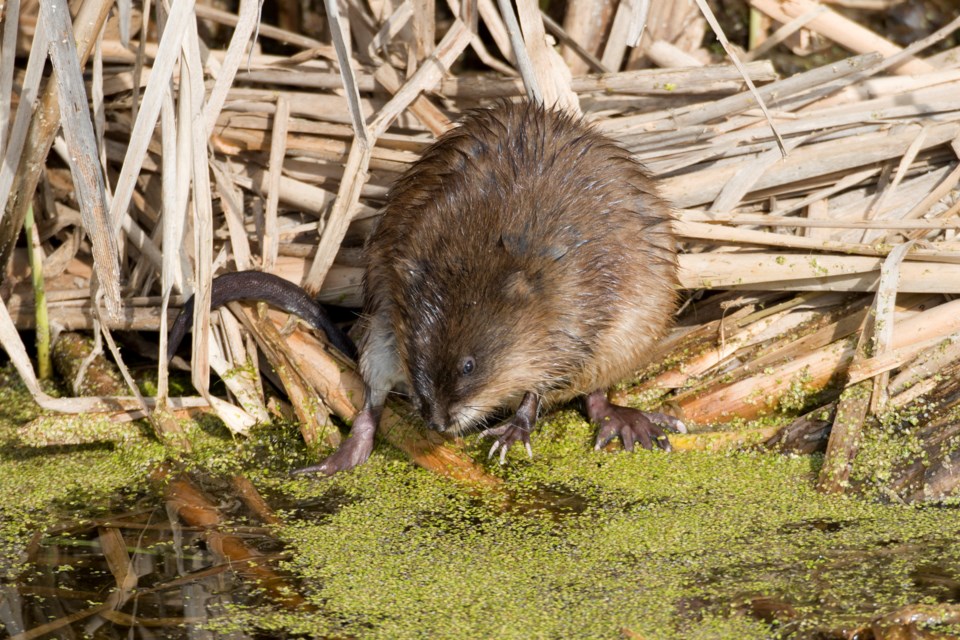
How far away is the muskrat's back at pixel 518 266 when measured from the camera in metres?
3.31

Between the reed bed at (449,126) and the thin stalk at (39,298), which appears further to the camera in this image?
the thin stalk at (39,298)

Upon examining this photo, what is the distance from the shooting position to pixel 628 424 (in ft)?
12.0

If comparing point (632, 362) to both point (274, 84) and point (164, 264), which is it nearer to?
point (164, 264)

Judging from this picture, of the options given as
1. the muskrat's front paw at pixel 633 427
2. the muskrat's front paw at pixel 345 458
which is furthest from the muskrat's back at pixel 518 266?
the muskrat's front paw at pixel 345 458

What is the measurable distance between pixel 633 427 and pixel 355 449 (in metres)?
0.88

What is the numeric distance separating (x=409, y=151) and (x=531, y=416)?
4.23 ft

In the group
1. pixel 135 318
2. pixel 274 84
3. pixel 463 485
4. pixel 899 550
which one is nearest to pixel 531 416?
pixel 463 485

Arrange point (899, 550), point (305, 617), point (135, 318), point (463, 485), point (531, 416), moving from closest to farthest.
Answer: point (305, 617), point (899, 550), point (463, 485), point (531, 416), point (135, 318)

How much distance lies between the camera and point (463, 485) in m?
3.40

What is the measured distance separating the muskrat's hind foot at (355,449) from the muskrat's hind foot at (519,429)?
0.35 meters

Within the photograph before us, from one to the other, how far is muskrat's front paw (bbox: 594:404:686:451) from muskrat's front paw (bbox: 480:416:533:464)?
237 mm

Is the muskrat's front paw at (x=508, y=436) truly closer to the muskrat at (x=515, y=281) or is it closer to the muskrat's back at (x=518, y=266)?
the muskrat at (x=515, y=281)

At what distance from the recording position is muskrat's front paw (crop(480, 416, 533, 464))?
140 inches

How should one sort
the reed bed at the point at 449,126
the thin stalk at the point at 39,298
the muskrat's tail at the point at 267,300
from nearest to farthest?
the reed bed at the point at 449,126, the muskrat's tail at the point at 267,300, the thin stalk at the point at 39,298
